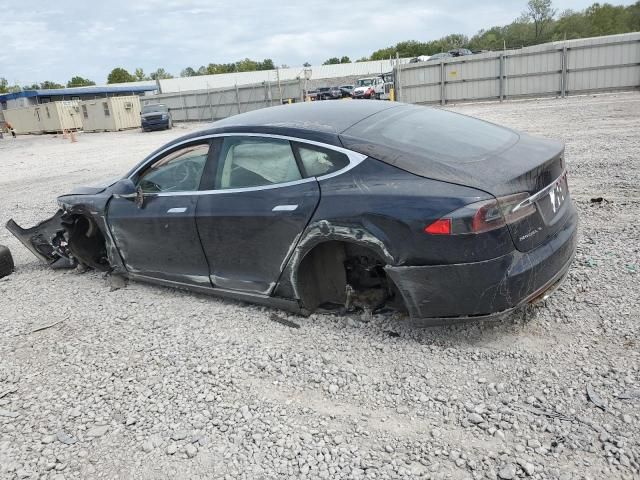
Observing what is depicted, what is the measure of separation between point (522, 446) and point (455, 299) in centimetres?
89

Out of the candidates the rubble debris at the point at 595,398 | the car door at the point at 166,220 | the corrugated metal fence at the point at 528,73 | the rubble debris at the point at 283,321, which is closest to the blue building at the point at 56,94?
the corrugated metal fence at the point at 528,73

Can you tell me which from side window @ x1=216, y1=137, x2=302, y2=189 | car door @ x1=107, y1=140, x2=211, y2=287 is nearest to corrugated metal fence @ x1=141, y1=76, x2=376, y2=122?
car door @ x1=107, y1=140, x2=211, y2=287

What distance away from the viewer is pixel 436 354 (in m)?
3.26

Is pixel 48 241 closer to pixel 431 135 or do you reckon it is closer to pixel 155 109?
pixel 431 135

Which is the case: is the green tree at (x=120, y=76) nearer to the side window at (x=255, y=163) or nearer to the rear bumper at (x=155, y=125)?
the rear bumper at (x=155, y=125)

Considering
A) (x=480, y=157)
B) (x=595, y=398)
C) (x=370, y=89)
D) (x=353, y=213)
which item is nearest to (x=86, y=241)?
(x=353, y=213)

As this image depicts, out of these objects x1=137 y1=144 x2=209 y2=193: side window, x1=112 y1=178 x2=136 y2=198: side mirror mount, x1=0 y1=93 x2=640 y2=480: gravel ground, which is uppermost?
x1=137 y1=144 x2=209 y2=193: side window

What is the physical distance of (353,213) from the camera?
3211mm

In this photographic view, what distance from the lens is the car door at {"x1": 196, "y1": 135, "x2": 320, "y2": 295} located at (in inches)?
138

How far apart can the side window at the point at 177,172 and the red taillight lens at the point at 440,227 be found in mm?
1972

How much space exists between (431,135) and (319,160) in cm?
80

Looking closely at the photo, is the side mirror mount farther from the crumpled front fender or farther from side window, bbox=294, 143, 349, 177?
side window, bbox=294, 143, 349, 177

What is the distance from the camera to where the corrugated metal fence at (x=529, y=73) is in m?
21.1

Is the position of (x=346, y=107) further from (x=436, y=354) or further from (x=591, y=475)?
(x=591, y=475)
